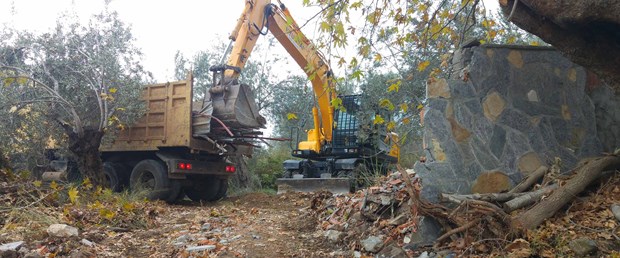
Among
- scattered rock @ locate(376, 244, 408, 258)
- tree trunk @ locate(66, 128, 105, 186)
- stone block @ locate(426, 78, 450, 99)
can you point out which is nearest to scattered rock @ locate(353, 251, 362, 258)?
scattered rock @ locate(376, 244, 408, 258)

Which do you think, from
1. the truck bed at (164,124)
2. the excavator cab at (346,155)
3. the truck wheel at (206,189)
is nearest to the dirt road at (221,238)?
the truck bed at (164,124)

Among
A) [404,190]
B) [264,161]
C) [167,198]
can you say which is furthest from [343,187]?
[264,161]

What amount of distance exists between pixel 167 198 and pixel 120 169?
5.21 ft

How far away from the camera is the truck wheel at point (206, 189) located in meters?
12.7

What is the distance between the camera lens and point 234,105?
10859mm

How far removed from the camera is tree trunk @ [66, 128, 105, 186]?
10758 millimetres

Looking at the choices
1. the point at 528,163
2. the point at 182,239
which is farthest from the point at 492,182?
the point at 182,239

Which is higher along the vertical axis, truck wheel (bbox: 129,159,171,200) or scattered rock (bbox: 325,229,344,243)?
truck wheel (bbox: 129,159,171,200)

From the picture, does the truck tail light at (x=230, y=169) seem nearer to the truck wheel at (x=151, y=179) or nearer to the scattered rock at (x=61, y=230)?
the truck wheel at (x=151, y=179)

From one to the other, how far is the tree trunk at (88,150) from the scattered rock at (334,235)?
652cm

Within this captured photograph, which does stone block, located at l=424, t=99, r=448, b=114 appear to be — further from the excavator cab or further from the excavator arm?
the excavator cab

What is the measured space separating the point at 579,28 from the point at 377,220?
2760 millimetres

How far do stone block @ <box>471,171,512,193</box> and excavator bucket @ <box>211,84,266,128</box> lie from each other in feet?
21.0

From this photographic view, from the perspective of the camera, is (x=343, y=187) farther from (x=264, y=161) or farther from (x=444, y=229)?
(x=264, y=161)
